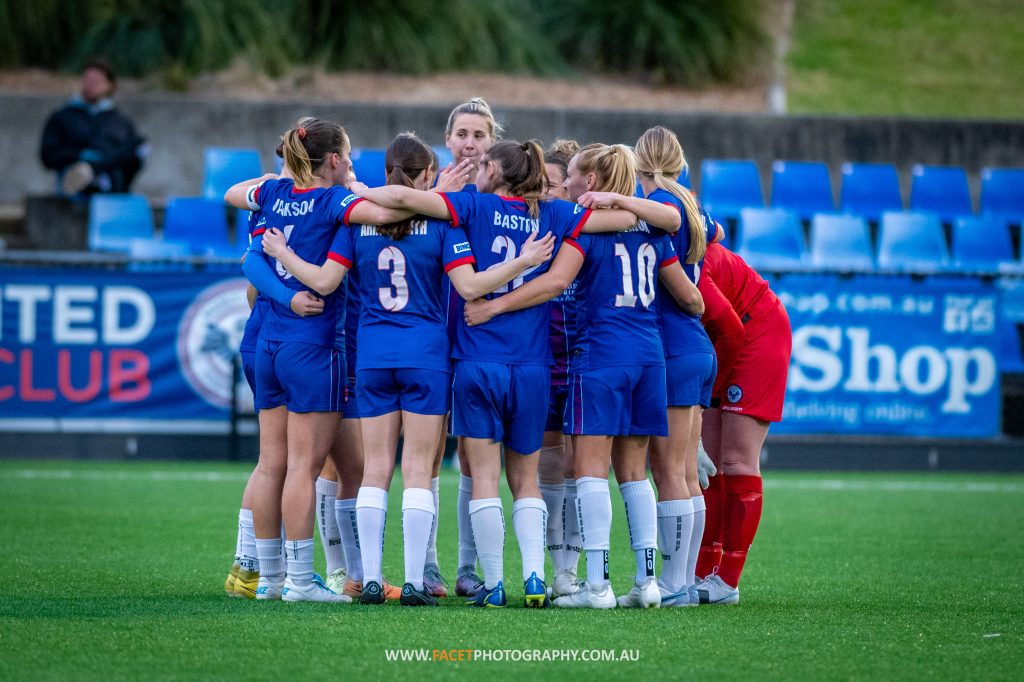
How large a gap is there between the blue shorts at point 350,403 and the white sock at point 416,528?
47 cm

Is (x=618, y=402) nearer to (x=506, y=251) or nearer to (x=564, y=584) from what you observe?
(x=506, y=251)

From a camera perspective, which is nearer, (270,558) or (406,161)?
(406,161)

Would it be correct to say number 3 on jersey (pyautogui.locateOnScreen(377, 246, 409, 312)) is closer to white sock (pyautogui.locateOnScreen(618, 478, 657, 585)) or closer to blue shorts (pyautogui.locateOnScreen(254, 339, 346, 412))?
blue shorts (pyautogui.locateOnScreen(254, 339, 346, 412))

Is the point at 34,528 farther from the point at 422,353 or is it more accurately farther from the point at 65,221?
the point at 65,221

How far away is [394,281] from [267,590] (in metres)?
1.47

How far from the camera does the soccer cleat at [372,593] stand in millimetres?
5285

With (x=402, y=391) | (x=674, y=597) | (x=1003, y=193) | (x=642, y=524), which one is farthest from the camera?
(x=1003, y=193)

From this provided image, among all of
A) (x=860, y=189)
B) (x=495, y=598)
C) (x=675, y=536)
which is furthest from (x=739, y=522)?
(x=860, y=189)

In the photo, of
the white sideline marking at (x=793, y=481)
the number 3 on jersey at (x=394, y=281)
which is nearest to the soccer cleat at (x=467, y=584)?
the number 3 on jersey at (x=394, y=281)

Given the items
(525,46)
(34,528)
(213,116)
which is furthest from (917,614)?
(525,46)

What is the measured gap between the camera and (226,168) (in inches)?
578

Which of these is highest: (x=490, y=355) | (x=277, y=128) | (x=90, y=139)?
(x=277, y=128)

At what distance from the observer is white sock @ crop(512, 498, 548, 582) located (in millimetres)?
5234

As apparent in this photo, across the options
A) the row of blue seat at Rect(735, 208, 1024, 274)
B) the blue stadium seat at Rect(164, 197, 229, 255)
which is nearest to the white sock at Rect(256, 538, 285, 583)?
the blue stadium seat at Rect(164, 197, 229, 255)
